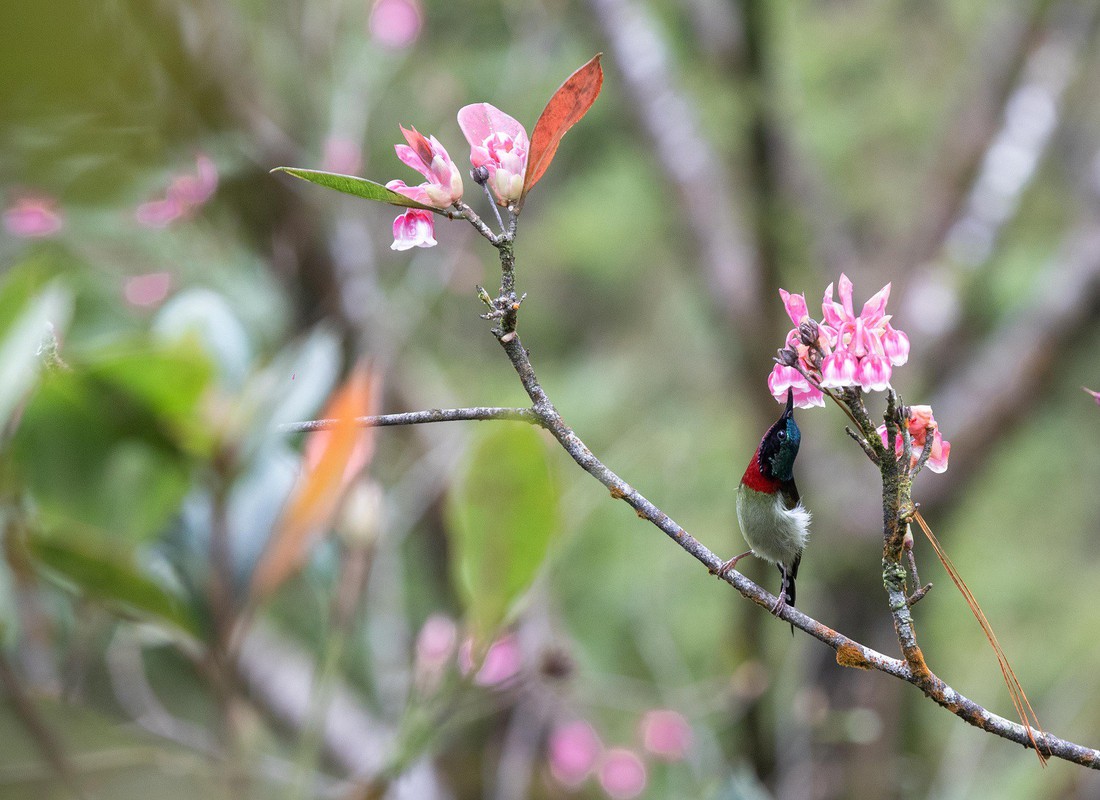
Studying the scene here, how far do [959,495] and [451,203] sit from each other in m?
1.38

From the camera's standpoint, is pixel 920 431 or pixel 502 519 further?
pixel 502 519

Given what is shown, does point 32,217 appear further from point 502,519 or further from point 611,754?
point 611,754

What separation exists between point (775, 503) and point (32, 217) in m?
0.84

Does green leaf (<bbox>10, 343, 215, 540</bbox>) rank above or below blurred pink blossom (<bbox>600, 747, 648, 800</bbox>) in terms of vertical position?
below

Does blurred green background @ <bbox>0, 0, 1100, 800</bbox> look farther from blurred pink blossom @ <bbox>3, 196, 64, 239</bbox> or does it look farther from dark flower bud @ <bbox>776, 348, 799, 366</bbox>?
dark flower bud @ <bbox>776, 348, 799, 366</bbox>

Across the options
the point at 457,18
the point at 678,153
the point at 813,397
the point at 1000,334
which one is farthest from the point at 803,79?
the point at 813,397

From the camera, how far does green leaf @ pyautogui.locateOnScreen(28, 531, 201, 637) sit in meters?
0.56

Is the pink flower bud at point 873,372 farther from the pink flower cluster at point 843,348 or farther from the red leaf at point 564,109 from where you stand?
the red leaf at point 564,109

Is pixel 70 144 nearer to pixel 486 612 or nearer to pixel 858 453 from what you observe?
pixel 486 612

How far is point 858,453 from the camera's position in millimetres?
1604

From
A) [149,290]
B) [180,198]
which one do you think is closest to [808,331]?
[180,198]

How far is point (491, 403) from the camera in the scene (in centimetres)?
228

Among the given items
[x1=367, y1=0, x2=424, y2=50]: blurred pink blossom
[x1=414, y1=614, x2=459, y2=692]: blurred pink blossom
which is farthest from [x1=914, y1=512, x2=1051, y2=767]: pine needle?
[x1=367, y1=0, x2=424, y2=50]: blurred pink blossom

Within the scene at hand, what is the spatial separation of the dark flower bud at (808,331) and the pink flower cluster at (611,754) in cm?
148
